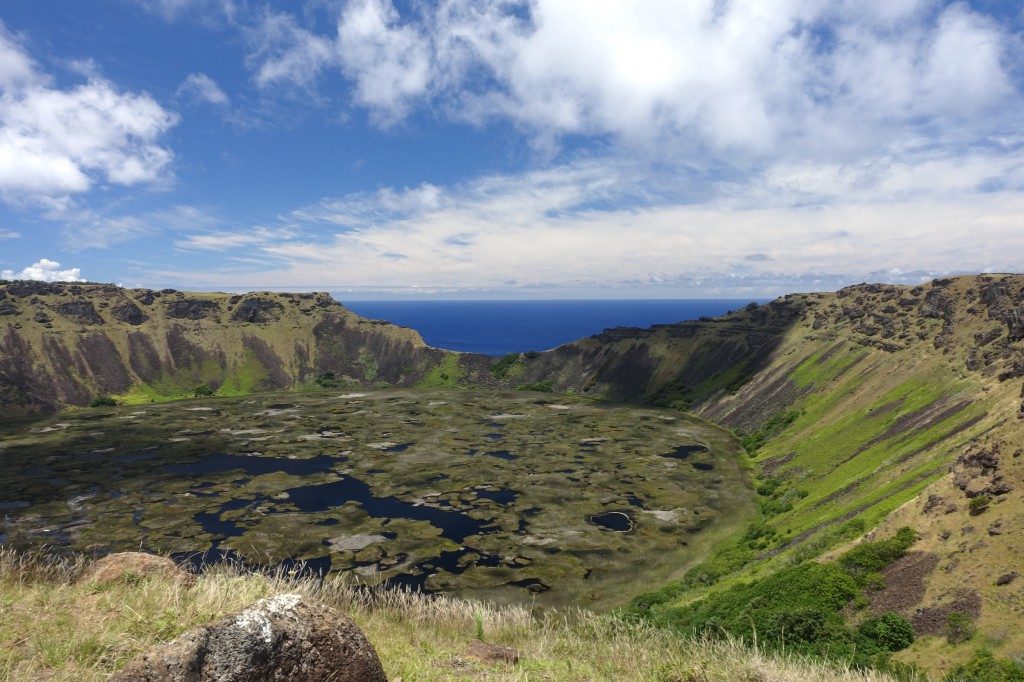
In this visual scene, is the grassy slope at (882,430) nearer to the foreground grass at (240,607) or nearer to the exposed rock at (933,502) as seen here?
the exposed rock at (933,502)

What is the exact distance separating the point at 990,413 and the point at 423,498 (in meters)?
76.5

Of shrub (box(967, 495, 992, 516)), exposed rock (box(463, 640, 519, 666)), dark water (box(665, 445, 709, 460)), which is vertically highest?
exposed rock (box(463, 640, 519, 666))

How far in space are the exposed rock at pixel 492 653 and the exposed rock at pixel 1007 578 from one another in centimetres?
3134

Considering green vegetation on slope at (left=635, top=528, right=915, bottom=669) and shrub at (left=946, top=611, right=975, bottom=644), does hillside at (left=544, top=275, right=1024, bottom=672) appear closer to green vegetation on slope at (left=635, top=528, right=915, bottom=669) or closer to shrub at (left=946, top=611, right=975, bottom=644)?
shrub at (left=946, top=611, right=975, bottom=644)

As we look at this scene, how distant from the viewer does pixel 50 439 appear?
5103 inches

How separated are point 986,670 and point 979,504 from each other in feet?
57.0

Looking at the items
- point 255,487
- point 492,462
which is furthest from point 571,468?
point 255,487

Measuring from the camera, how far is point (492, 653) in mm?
17109

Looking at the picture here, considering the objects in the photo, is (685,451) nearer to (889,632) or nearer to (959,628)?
(889,632)

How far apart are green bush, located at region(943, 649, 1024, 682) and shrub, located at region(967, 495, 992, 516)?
1486 cm

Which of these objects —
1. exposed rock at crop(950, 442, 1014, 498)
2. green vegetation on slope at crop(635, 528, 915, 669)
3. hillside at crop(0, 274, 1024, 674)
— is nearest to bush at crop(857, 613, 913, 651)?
green vegetation on slope at crop(635, 528, 915, 669)

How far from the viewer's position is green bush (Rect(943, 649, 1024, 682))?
23500mm

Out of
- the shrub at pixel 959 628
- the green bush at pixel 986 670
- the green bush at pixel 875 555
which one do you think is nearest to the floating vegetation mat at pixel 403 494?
the green bush at pixel 875 555

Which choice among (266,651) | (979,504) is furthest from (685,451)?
(266,651)
